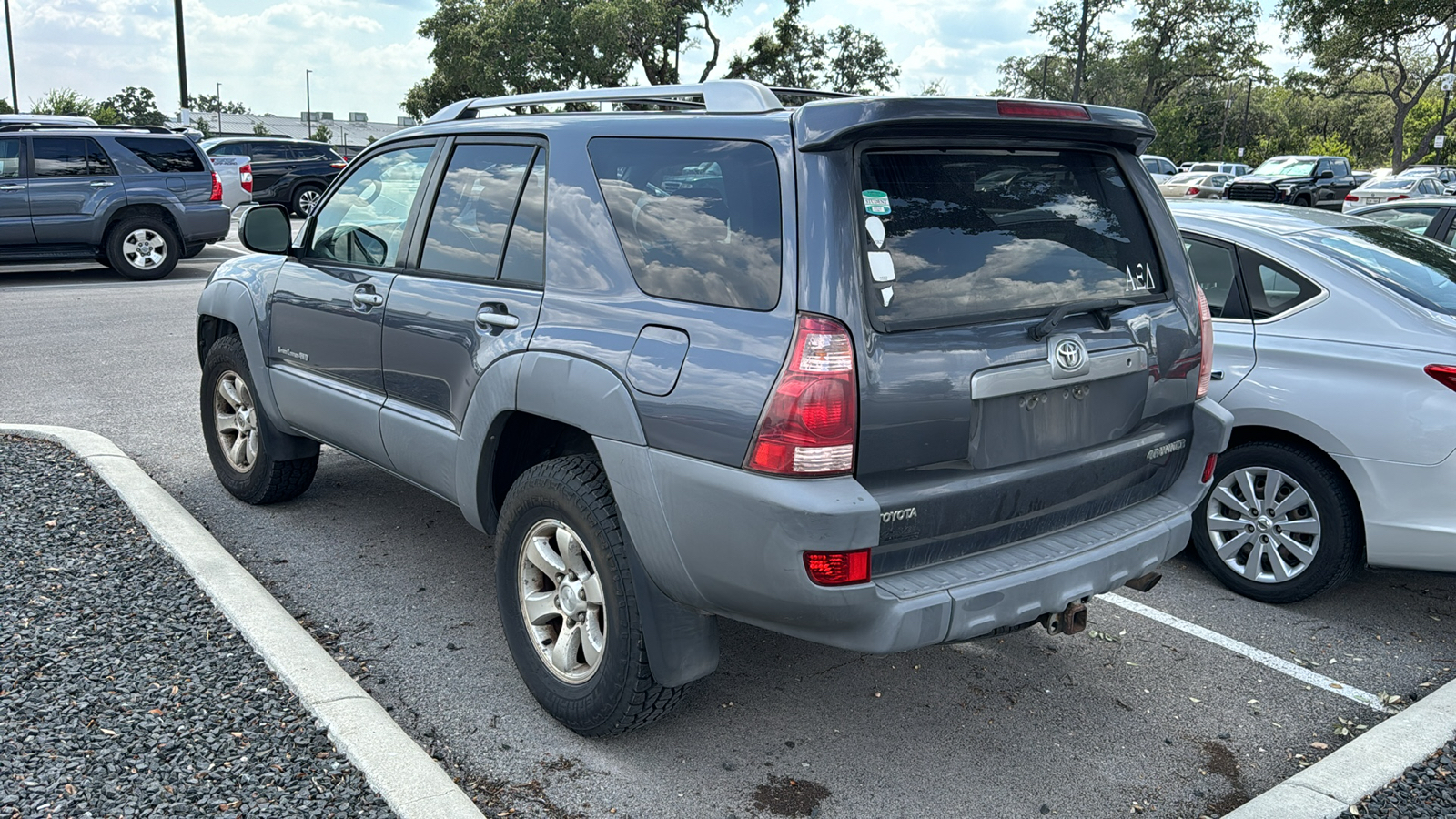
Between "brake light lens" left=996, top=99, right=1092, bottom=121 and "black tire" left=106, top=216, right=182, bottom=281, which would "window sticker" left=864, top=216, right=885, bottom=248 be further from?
"black tire" left=106, top=216, right=182, bottom=281

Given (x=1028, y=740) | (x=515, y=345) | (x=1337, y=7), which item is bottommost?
(x=1028, y=740)

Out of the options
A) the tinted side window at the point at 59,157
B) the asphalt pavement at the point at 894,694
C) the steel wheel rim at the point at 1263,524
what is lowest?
Answer: the asphalt pavement at the point at 894,694

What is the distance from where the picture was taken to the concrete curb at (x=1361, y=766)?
117 inches

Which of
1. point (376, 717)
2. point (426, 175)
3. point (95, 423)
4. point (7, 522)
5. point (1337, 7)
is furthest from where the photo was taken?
point (1337, 7)

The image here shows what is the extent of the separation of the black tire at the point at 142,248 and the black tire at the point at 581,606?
13.0 meters

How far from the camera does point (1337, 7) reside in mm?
34750

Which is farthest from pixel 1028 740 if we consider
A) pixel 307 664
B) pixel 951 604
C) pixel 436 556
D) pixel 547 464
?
pixel 436 556

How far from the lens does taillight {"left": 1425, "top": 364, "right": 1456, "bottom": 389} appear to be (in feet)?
13.4

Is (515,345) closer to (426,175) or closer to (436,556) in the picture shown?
(426,175)

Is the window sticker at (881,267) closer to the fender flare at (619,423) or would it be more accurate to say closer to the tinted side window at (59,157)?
the fender flare at (619,423)

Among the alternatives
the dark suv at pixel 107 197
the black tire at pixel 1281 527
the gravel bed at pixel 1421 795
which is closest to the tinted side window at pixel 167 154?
the dark suv at pixel 107 197

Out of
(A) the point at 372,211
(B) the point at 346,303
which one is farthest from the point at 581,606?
(A) the point at 372,211

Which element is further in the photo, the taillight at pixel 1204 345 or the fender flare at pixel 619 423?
the taillight at pixel 1204 345

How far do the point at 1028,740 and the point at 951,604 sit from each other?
3.09 feet
